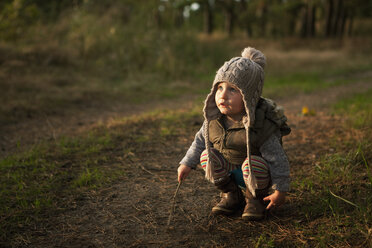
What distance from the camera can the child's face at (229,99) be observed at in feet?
6.59

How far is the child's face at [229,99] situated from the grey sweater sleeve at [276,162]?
289 millimetres

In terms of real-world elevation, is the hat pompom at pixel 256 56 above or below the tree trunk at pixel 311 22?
above

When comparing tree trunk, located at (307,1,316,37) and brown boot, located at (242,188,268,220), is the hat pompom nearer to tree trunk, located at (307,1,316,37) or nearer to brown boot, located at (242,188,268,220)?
brown boot, located at (242,188,268,220)

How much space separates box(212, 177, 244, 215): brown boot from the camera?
2.19 m

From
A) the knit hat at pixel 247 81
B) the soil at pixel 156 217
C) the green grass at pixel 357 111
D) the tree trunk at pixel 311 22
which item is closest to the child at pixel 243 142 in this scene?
the knit hat at pixel 247 81

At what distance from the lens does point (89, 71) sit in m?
8.69

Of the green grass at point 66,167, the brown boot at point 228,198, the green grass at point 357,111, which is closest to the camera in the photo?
the brown boot at point 228,198

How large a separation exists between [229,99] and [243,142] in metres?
0.29

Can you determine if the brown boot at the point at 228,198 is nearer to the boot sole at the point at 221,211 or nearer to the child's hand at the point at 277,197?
the boot sole at the point at 221,211

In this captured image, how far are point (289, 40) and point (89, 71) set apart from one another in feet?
63.2

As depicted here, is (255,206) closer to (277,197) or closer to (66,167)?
(277,197)

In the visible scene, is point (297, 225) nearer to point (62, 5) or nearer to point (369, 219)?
point (369, 219)

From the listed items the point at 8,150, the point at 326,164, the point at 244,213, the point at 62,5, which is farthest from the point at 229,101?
the point at 62,5

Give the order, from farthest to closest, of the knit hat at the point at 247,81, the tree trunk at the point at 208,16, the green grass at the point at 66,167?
the tree trunk at the point at 208,16
the green grass at the point at 66,167
the knit hat at the point at 247,81
